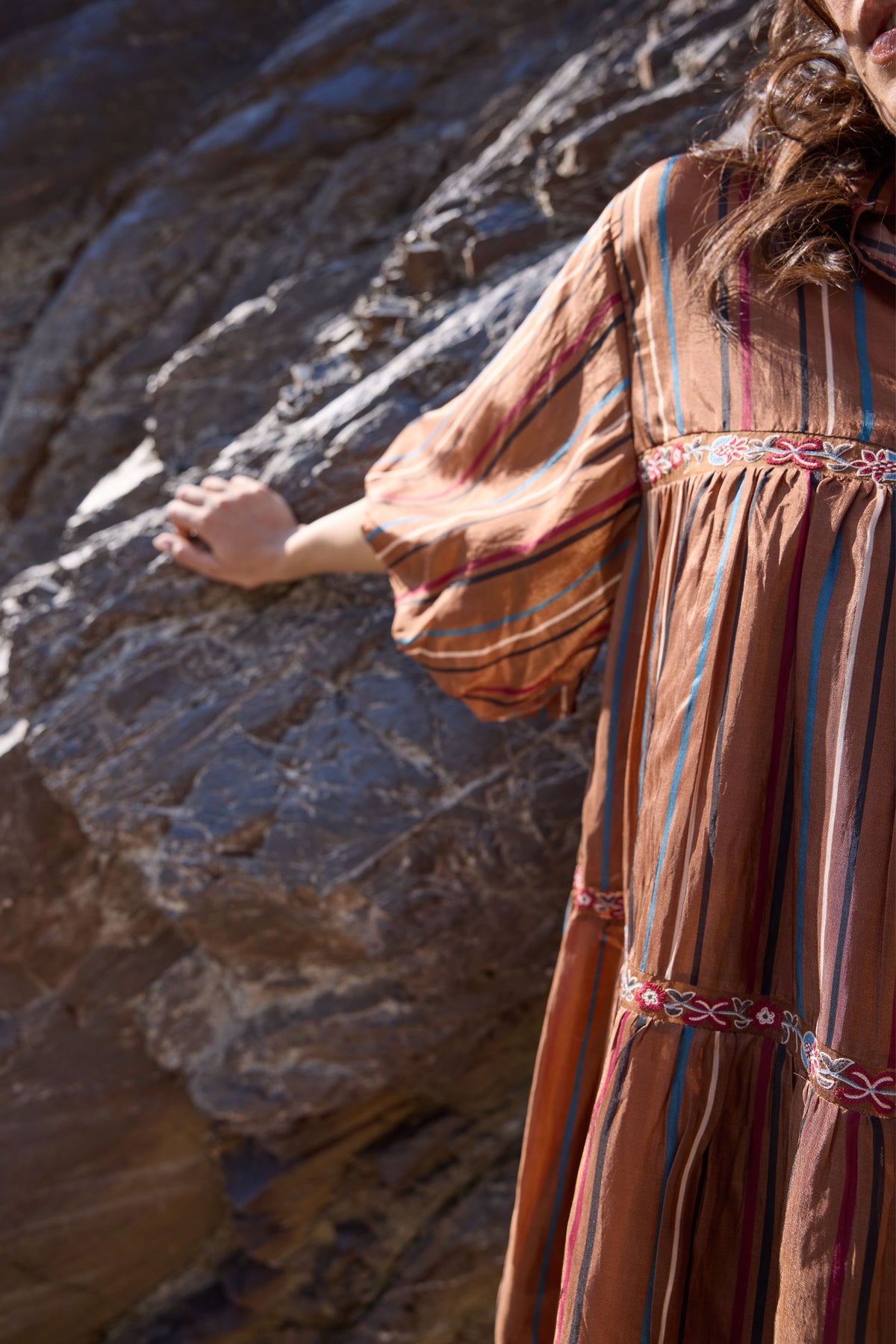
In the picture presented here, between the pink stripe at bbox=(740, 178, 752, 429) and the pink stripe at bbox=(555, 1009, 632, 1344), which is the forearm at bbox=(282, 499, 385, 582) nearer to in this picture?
the pink stripe at bbox=(740, 178, 752, 429)

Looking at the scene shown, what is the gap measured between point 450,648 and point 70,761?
79 cm

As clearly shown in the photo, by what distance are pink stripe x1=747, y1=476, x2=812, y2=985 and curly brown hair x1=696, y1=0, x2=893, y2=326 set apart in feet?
0.73

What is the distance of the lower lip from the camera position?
2.81 feet

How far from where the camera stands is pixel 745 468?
3.24ft

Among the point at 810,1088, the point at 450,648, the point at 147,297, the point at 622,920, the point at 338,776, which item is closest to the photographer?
the point at 810,1088

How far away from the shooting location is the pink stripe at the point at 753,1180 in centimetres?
97

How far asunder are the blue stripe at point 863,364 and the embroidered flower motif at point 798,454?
4 centimetres

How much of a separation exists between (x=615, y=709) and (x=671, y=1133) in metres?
0.41

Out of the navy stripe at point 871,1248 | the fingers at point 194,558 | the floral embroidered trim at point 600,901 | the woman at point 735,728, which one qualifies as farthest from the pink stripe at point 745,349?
the fingers at point 194,558

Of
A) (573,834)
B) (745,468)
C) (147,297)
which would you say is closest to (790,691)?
(745,468)

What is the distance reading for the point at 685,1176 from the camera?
968 millimetres

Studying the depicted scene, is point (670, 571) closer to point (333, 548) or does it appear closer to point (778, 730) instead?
point (778, 730)

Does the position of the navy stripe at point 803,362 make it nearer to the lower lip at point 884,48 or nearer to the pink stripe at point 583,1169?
the lower lip at point 884,48

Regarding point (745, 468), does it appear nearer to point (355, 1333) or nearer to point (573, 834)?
point (573, 834)
